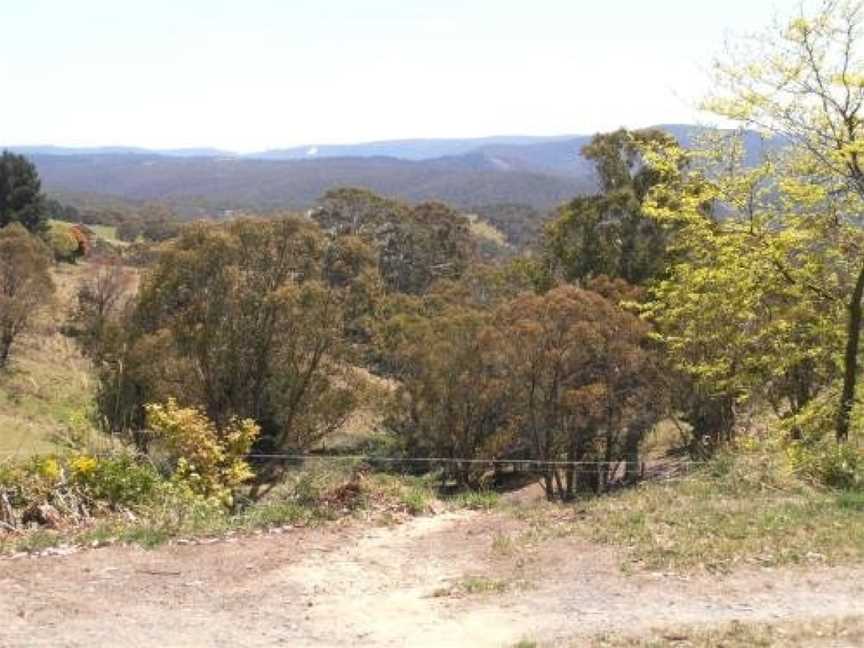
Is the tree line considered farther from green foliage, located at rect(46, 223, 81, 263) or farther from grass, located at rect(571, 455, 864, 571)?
green foliage, located at rect(46, 223, 81, 263)

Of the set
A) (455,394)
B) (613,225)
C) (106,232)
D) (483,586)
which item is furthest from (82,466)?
(106,232)

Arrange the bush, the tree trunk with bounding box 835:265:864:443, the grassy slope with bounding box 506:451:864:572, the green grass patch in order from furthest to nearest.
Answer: the tree trunk with bounding box 835:265:864:443, the bush, the green grass patch, the grassy slope with bounding box 506:451:864:572

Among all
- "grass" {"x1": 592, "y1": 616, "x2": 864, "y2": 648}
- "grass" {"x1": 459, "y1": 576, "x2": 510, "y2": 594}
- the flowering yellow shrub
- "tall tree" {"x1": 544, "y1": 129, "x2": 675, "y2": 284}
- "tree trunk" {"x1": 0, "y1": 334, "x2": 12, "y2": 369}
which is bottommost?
"tree trunk" {"x1": 0, "y1": 334, "x2": 12, "y2": 369}

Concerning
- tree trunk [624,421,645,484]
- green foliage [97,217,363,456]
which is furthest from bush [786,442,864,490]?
green foliage [97,217,363,456]

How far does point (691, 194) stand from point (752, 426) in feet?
17.7

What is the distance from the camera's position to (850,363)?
11.9 metres

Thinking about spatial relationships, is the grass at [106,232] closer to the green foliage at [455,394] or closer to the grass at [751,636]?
the green foliage at [455,394]

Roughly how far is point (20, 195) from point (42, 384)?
2804 cm

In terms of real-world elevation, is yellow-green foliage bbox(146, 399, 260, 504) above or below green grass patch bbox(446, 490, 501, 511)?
above

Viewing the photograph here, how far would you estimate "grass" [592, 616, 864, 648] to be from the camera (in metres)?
5.90

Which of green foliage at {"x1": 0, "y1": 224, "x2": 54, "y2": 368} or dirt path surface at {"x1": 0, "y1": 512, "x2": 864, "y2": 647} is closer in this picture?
dirt path surface at {"x1": 0, "y1": 512, "x2": 864, "y2": 647}

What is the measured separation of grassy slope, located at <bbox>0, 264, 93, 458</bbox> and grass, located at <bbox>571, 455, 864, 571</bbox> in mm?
15701

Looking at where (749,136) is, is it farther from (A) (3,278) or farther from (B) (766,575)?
(A) (3,278)

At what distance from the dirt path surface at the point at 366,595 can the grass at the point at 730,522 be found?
0.34 meters
